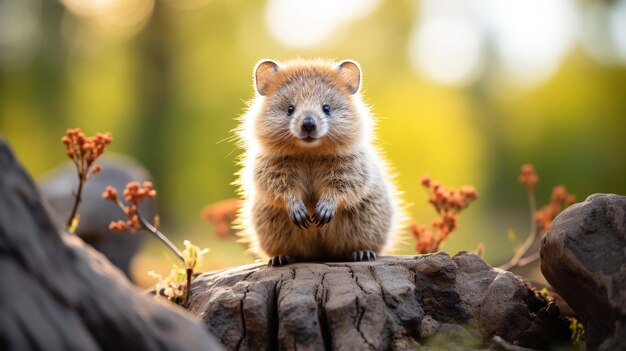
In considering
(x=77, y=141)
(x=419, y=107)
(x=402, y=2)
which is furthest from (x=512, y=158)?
(x=77, y=141)

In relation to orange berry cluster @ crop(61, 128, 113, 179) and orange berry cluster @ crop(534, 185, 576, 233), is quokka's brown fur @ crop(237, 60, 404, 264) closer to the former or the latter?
orange berry cluster @ crop(61, 128, 113, 179)

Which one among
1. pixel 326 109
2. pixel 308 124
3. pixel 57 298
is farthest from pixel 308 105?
pixel 57 298

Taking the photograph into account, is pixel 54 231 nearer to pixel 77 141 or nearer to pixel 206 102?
pixel 77 141

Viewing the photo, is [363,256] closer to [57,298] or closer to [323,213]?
[323,213]

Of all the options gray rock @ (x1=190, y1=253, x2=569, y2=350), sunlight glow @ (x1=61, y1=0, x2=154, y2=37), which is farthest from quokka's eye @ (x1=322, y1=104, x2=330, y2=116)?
sunlight glow @ (x1=61, y1=0, x2=154, y2=37)

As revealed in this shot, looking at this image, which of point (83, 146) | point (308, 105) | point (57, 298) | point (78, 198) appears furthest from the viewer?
point (308, 105)
